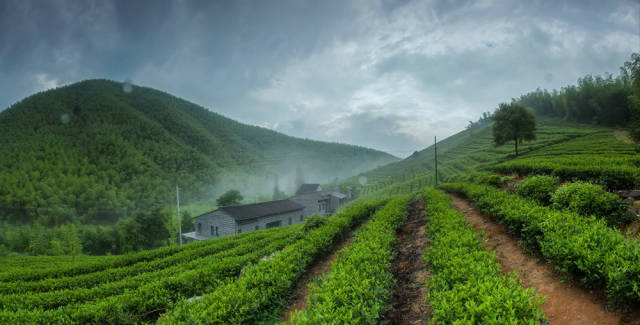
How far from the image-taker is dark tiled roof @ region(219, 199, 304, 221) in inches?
1197

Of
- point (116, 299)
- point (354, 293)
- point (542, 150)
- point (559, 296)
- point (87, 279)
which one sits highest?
point (542, 150)

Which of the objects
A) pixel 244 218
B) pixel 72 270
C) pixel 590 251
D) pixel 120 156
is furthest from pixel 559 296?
pixel 120 156

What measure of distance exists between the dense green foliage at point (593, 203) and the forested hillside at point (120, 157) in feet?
168

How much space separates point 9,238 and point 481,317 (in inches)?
2223

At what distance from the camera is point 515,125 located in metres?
34.0

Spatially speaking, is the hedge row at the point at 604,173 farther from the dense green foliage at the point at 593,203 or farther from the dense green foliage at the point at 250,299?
the dense green foliage at the point at 250,299

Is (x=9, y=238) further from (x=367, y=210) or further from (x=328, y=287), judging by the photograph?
(x=328, y=287)

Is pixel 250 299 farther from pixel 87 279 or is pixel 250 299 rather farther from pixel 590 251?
pixel 87 279

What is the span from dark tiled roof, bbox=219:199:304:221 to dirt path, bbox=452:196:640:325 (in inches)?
1093

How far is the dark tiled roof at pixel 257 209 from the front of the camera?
30.4 metres

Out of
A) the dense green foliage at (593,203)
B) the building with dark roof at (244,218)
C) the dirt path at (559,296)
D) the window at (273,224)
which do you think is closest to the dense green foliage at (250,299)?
the dirt path at (559,296)

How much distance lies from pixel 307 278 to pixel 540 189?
9864 millimetres

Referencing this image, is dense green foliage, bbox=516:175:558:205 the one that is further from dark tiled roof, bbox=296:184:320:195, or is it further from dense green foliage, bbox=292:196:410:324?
dark tiled roof, bbox=296:184:320:195

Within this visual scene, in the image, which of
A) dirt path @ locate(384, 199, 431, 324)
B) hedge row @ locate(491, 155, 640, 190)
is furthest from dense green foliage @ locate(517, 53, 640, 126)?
dirt path @ locate(384, 199, 431, 324)
